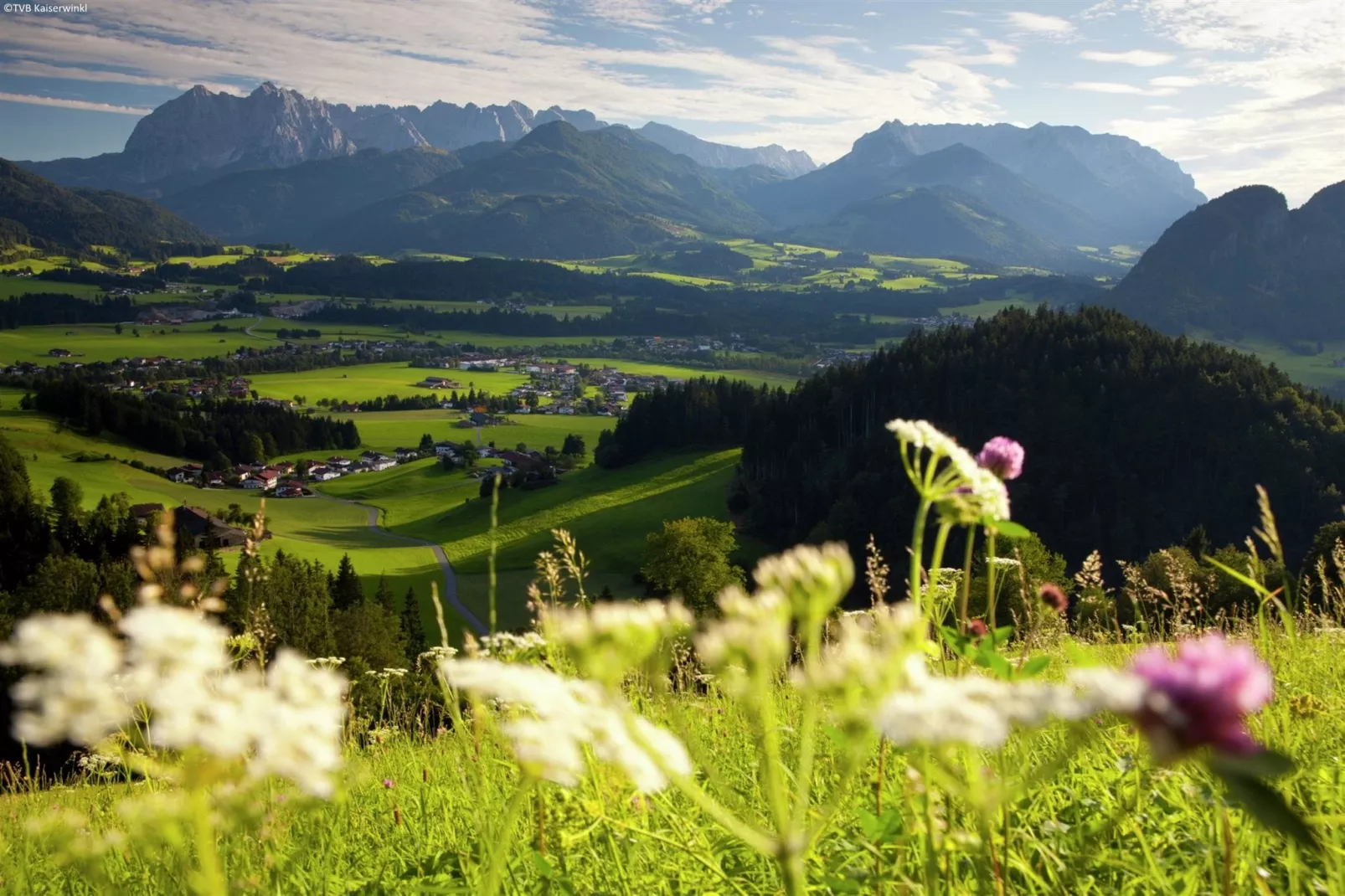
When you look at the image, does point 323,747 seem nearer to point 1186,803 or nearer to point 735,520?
point 1186,803

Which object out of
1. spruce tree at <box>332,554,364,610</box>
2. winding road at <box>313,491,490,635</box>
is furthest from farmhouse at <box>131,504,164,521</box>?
spruce tree at <box>332,554,364,610</box>

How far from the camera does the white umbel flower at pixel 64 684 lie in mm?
1177

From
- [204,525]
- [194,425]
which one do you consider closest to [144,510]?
[204,525]

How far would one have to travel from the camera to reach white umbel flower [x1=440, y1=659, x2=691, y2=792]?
4.67ft

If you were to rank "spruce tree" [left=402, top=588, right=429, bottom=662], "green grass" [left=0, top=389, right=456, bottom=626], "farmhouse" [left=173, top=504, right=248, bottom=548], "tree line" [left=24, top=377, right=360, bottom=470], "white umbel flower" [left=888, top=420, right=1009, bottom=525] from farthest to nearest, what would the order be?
1. "tree line" [left=24, top=377, right=360, bottom=470]
2. "farmhouse" [left=173, top=504, right=248, bottom=548]
3. "green grass" [left=0, top=389, right=456, bottom=626]
4. "spruce tree" [left=402, top=588, right=429, bottom=662]
5. "white umbel flower" [left=888, top=420, right=1009, bottom=525]

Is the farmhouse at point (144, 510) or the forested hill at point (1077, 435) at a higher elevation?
the forested hill at point (1077, 435)

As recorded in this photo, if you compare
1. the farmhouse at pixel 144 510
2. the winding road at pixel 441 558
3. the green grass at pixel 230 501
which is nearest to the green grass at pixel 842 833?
the winding road at pixel 441 558

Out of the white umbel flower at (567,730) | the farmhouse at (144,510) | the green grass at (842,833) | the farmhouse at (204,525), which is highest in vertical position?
the white umbel flower at (567,730)

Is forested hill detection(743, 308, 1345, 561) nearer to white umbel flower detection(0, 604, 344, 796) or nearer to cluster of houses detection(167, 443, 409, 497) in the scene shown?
cluster of houses detection(167, 443, 409, 497)

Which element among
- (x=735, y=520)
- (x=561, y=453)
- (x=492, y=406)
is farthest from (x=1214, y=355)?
(x=492, y=406)

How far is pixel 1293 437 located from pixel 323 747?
4041 inches

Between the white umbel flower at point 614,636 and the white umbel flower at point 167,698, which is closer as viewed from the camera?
the white umbel flower at point 167,698

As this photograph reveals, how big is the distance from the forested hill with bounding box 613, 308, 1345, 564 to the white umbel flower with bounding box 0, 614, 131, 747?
257ft

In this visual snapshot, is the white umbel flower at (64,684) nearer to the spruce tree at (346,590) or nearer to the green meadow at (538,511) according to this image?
the spruce tree at (346,590)
